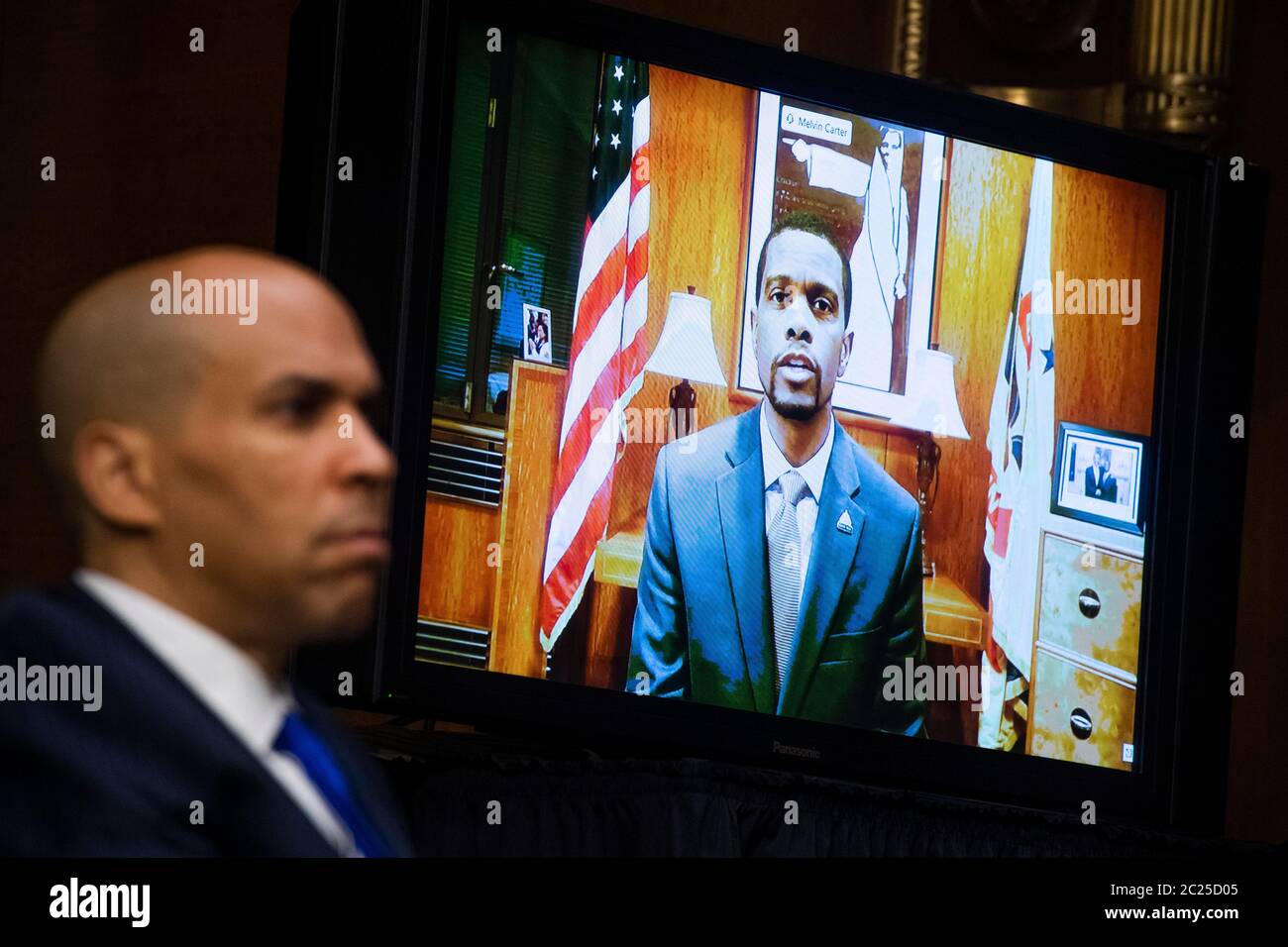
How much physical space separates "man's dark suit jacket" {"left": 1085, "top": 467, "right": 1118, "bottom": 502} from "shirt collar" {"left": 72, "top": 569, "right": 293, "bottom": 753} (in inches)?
79.5

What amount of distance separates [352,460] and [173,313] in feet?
0.45

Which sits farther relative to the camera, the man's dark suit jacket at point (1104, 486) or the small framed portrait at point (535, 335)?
the man's dark suit jacket at point (1104, 486)

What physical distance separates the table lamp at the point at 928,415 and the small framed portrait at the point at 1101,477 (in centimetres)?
22

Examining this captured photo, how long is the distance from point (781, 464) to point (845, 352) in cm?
21

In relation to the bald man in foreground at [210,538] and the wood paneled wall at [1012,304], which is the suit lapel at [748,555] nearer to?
the wood paneled wall at [1012,304]

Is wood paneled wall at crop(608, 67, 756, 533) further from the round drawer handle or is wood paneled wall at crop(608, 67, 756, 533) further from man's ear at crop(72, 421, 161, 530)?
man's ear at crop(72, 421, 161, 530)

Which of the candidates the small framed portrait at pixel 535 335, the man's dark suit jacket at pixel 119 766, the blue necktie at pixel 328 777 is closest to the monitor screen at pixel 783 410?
the small framed portrait at pixel 535 335

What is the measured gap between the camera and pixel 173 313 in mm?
979

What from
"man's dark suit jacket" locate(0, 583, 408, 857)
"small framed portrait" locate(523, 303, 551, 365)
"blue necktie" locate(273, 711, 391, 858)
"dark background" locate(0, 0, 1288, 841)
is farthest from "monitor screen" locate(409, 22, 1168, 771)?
"man's dark suit jacket" locate(0, 583, 408, 857)

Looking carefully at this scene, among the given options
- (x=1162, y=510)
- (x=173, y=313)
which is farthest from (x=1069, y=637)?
(x=173, y=313)

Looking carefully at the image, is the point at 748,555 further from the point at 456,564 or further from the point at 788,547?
the point at 456,564

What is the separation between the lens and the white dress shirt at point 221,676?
91 centimetres

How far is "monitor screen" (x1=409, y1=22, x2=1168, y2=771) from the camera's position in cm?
224

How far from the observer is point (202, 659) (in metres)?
0.94
